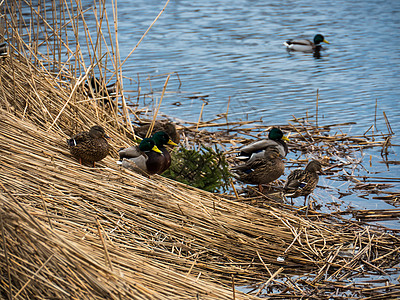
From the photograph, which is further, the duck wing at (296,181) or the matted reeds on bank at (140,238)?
the duck wing at (296,181)

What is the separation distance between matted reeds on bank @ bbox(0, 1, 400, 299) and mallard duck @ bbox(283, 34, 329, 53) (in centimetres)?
718

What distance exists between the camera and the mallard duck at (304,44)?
11655 mm

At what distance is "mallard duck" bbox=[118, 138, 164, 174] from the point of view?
479 cm

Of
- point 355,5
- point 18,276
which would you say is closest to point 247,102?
point 18,276

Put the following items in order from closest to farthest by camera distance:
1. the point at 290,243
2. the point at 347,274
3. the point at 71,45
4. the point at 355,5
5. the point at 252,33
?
the point at 347,274
the point at 290,243
the point at 71,45
the point at 252,33
the point at 355,5

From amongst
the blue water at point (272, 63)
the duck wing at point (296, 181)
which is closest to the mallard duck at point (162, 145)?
the duck wing at point (296, 181)

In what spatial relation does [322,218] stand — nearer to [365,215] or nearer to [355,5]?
[365,215]

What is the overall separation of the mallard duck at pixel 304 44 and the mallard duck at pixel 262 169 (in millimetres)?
6388

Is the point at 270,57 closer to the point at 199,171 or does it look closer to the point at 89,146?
the point at 199,171

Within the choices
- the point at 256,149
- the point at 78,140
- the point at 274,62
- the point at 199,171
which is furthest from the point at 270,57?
the point at 78,140

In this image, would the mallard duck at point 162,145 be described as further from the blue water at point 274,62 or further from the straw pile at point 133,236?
the blue water at point 274,62

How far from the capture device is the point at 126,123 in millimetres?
6023

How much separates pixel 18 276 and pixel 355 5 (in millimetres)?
14048

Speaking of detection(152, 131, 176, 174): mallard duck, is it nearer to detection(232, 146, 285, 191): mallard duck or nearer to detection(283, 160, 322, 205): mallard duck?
detection(232, 146, 285, 191): mallard duck
